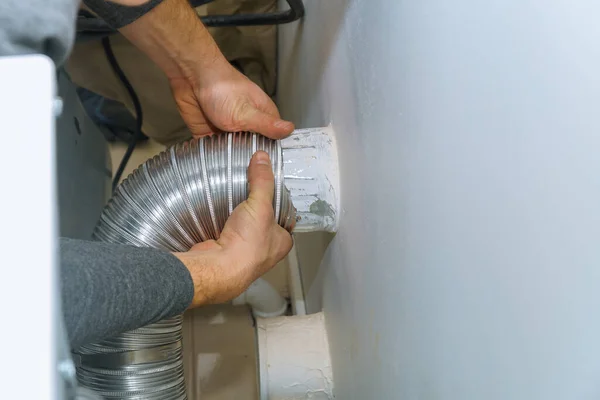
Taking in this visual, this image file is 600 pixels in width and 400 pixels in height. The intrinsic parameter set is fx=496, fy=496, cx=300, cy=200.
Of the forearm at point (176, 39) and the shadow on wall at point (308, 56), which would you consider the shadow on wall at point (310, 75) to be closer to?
the shadow on wall at point (308, 56)

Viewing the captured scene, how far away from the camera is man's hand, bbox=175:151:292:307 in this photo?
2.03 feet

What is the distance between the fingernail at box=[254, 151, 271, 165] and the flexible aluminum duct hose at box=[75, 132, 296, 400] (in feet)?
0.06

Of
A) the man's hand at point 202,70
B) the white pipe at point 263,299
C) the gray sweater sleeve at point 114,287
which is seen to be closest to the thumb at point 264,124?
the man's hand at point 202,70

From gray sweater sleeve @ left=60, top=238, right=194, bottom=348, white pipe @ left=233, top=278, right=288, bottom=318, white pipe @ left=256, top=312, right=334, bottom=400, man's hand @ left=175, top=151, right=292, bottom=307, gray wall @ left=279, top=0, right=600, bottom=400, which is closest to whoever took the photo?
gray wall @ left=279, top=0, right=600, bottom=400

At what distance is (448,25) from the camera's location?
12.8 inches

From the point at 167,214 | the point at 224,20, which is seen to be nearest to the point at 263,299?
the point at 167,214

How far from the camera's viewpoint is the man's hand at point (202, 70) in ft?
2.24

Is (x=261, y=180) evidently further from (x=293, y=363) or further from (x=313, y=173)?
(x=293, y=363)

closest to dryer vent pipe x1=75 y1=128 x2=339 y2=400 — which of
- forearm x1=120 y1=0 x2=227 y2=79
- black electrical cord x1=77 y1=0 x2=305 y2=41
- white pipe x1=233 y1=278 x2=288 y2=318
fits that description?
forearm x1=120 y1=0 x2=227 y2=79

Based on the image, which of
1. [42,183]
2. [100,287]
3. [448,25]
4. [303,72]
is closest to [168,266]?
[100,287]

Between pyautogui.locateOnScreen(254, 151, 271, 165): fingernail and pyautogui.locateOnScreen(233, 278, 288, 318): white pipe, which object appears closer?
pyautogui.locateOnScreen(254, 151, 271, 165): fingernail

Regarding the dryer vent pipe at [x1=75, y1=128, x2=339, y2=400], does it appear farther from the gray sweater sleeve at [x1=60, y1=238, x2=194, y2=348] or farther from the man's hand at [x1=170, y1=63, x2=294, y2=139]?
the gray sweater sleeve at [x1=60, y1=238, x2=194, y2=348]

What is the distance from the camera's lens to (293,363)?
2.69 feet

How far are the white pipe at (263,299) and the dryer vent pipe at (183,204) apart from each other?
0.37 metres
